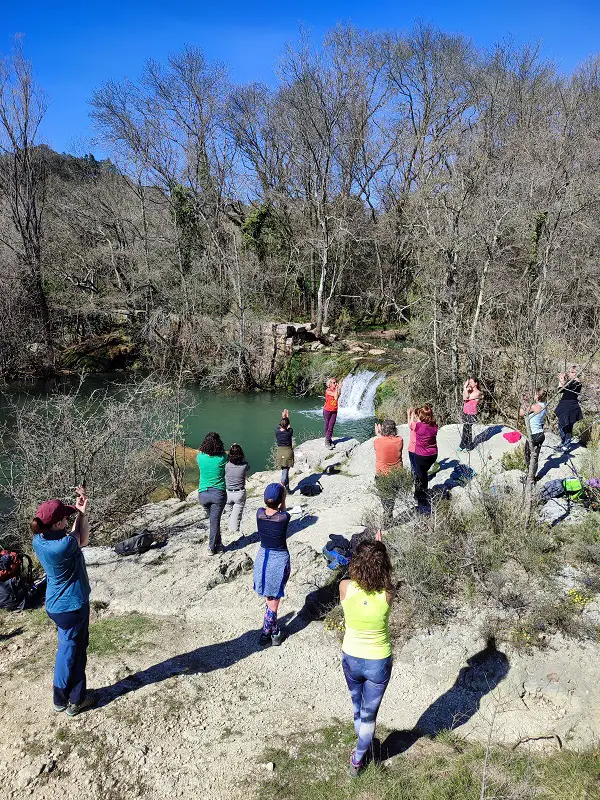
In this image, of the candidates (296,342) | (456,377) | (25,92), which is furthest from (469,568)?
(25,92)

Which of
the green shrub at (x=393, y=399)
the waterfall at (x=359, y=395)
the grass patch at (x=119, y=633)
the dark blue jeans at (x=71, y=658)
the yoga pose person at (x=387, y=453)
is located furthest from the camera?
the waterfall at (x=359, y=395)

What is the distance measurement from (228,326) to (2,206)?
41.3ft

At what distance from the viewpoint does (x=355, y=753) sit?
3.53m

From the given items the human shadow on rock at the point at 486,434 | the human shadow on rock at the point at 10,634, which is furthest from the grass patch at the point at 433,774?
the human shadow on rock at the point at 486,434

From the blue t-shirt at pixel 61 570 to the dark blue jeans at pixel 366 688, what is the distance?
2.04 meters

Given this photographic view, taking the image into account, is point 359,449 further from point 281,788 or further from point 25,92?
point 25,92

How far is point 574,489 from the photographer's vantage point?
23.4 feet

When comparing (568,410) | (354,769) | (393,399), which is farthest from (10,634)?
(393,399)

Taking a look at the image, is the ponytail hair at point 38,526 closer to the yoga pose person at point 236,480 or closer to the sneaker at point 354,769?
the sneaker at point 354,769

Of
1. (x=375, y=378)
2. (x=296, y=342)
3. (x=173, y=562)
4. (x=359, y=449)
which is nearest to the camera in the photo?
(x=173, y=562)

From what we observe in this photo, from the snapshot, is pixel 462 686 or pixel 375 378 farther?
pixel 375 378

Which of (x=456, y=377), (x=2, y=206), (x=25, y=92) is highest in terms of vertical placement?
(x=25, y=92)

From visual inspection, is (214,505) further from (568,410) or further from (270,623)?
(568,410)

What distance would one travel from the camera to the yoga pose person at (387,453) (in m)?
7.54
